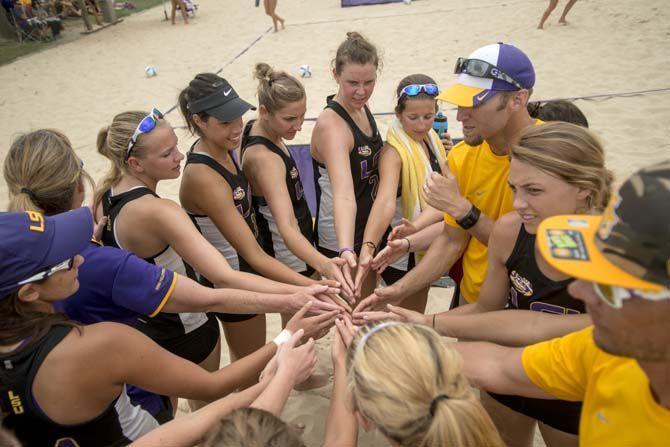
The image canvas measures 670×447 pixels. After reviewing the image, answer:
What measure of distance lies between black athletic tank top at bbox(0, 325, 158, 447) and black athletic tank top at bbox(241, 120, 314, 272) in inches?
64.8

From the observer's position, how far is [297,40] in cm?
1418

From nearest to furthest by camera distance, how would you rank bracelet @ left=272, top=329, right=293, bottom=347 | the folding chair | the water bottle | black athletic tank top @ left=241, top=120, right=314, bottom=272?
bracelet @ left=272, top=329, right=293, bottom=347
black athletic tank top @ left=241, top=120, right=314, bottom=272
the water bottle
the folding chair

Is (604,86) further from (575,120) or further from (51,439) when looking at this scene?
(51,439)

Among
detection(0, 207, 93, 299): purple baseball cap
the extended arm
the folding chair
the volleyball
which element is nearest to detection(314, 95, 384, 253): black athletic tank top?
the extended arm

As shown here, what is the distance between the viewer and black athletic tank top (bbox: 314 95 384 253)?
3.13 meters

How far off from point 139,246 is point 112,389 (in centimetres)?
88

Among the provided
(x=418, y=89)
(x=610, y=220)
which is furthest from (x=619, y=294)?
(x=418, y=89)

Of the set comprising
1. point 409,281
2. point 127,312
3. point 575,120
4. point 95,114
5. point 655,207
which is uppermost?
point 655,207

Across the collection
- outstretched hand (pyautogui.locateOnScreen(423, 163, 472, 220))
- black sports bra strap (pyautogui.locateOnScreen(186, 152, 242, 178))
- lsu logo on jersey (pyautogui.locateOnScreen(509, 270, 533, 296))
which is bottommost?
lsu logo on jersey (pyautogui.locateOnScreen(509, 270, 533, 296))

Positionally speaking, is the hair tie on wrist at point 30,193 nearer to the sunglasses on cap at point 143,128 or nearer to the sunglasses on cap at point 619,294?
the sunglasses on cap at point 143,128

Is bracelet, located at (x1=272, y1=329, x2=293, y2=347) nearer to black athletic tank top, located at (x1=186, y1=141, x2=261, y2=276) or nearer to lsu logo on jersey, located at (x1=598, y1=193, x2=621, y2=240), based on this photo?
black athletic tank top, located at (x1=186, y1=141, x2=261, y2=276)

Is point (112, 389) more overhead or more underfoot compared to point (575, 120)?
more underfoot

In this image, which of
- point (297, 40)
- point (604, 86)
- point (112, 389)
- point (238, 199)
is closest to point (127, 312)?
point (112, 389)

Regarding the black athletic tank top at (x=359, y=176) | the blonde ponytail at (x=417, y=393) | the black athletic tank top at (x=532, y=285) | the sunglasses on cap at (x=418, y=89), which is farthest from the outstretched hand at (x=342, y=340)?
the sunglasses on cap at (x=418, y=89)
